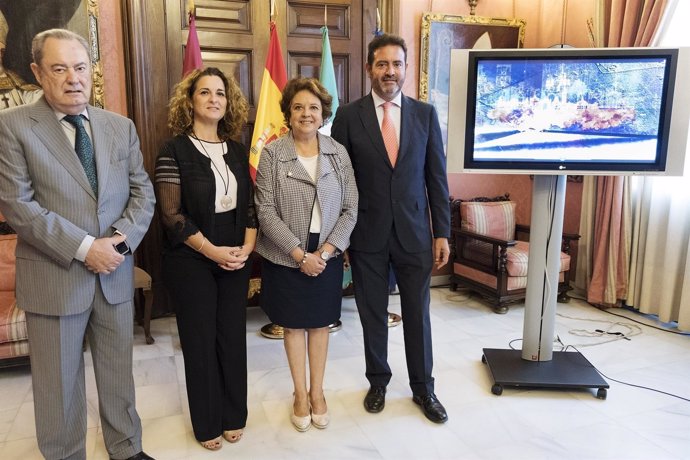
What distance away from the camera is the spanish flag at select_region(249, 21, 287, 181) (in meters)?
3.20

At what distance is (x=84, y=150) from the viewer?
5.67 feet

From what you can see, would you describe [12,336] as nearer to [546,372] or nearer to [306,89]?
[306,89]

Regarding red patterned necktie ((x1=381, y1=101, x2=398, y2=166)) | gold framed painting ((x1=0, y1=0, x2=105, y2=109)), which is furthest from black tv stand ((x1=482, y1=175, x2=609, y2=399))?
gold framed painting ((x1=0, y1=0, x2=105, y2=109))

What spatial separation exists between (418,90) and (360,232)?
2.30m

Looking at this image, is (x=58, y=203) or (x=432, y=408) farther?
(x=432, y=408)

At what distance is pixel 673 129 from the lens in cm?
241

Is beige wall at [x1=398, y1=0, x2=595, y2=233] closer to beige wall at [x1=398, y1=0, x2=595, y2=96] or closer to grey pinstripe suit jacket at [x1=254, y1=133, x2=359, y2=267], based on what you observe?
beige wall at [x1=398, y1=0, x2=595, y2=96]

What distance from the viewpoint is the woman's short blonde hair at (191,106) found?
76.2 inches

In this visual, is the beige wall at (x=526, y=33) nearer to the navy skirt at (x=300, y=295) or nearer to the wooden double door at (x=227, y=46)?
the wooden double door at (x=227, y=46)

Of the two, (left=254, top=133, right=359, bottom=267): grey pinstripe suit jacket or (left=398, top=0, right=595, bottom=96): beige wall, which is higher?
(left=398, top=0, right=595, bottom=96): beige wall

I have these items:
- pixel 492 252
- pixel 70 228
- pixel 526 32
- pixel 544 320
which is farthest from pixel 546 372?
pixel 526 32

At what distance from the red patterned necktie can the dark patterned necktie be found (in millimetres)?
1137

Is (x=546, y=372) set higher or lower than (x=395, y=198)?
lower

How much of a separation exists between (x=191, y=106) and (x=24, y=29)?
1919 mm
